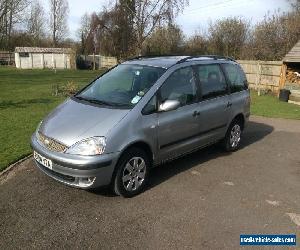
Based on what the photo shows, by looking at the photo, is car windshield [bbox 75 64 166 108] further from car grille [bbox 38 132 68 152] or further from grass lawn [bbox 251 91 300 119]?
grass lawn [bbox 251 91 300 119]

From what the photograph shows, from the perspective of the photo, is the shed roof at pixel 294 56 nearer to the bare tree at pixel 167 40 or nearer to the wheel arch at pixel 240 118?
the wheel arch at pixel 240 118

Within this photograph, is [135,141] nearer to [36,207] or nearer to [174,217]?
[174,217]

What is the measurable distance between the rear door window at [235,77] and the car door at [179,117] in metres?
1.33

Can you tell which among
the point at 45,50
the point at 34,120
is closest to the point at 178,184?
the point at 34,120

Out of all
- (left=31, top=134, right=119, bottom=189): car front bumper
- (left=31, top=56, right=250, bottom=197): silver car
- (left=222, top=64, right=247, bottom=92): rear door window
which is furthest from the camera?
(left=222, top=64, right=247, bottom=92): rear door window

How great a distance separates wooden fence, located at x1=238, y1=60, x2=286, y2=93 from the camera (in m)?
19.0

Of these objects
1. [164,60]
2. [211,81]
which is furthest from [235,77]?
[164,60]

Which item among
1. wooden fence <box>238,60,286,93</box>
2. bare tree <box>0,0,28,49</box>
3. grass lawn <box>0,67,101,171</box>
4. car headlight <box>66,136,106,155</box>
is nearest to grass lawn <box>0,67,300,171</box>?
grass lawn <box>0,67,101,171</box>

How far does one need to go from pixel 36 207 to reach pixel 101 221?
0.93 metres

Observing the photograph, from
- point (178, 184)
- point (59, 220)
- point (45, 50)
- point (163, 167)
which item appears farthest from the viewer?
point (45, 50)

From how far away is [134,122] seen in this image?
16.4 feet

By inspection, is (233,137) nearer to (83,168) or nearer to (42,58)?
(83,168)

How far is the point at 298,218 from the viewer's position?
15.6ft

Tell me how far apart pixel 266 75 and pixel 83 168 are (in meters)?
17.4
